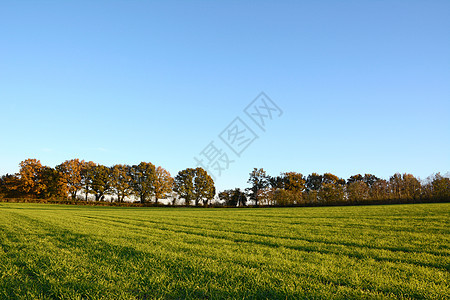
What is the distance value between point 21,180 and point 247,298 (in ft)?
266

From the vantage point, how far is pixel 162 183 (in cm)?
6850

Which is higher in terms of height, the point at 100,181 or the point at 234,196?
the point at 100,181

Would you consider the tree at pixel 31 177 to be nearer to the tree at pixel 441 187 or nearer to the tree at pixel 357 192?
the tree at pixel 357 192

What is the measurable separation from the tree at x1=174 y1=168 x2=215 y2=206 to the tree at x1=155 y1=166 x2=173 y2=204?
2024mm

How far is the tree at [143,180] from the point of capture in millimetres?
67075

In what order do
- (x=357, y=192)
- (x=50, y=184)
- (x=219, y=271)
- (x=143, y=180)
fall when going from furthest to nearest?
(x=143, y=180) → (x=50, y=184) → (x=357, y=192) → (x=219, y=271)

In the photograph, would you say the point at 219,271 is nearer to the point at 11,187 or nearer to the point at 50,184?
A: the point at 50,184

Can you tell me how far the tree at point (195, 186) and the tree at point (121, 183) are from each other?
1283 cm

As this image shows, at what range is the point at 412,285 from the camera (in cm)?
424

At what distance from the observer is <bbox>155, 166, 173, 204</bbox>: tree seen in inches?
2645

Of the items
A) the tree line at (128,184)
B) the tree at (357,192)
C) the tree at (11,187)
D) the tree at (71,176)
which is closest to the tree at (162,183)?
the tree line at (128,184)

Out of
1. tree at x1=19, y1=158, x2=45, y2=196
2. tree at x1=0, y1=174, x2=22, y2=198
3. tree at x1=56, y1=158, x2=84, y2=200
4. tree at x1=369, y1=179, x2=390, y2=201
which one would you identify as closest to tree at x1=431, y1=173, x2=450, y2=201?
tree at x1=369, y1=179, x2=390, y2=201

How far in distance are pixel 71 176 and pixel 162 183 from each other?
2426 centimetres

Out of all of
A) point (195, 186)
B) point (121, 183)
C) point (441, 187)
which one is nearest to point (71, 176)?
point (121, 183)
